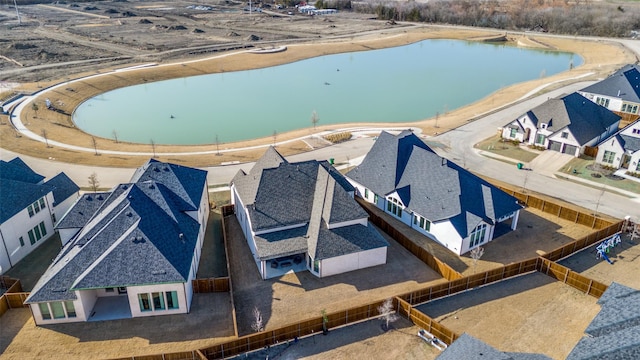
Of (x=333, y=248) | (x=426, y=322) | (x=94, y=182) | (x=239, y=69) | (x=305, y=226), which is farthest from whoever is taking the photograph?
(x=239, y=69)

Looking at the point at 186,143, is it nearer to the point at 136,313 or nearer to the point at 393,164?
the point at 393,164

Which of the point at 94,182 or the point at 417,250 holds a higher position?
the point at 94,182

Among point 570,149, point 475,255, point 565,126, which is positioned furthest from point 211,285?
point 570,149

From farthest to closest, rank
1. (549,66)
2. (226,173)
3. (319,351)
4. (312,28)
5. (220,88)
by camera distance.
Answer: (312,28) → (549,66) → (220,88) → (226,173) → (319,351)

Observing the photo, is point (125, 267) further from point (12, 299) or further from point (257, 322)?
point (257, 322)

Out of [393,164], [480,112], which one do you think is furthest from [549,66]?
[393,164]
